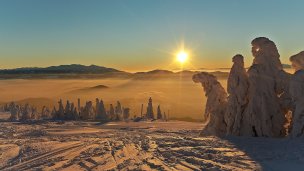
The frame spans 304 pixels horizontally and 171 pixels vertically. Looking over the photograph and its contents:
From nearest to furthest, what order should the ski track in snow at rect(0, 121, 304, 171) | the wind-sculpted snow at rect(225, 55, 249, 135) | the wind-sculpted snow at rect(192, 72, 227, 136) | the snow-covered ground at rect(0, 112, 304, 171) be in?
1. the snow-covered ground at rect(0, 112, 304, 171)
2. the ski track in snow at rect(0, 121, 304, 171)
3. the wind-sculpted snow at rect(225, 55, 249, 135)
4. the wind-sculpted snow at rect(192, 72, 227, 136)

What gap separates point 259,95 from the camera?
2945cm

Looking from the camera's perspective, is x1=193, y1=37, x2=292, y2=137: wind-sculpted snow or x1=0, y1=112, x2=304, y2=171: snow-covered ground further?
x1=193, y1=37, x2=292, y2=137: wind-sculpted snow

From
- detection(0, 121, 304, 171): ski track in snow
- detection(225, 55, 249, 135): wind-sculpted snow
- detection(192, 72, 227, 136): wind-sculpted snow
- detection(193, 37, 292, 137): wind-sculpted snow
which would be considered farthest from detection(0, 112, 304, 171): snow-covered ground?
detection(192, 72, 227, 136): wind-sculpted snow

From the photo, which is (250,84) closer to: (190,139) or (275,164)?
(190,139)

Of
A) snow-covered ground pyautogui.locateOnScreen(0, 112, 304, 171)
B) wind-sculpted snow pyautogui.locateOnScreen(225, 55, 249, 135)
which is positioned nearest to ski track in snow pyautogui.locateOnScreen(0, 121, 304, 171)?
snow-covered ground pyautogui.locateOnScreen(0, 112, 304, 171)

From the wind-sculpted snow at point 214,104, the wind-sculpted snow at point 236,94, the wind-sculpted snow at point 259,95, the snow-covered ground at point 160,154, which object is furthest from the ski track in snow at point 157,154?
the wind-sculpted snow at point 214,104

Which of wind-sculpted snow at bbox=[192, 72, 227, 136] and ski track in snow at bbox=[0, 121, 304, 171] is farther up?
wind-sculpted snow at bbox=[192, 72, 227, 136]

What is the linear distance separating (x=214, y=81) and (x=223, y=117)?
12.5 ft

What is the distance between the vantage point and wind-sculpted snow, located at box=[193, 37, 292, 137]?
2947 cm

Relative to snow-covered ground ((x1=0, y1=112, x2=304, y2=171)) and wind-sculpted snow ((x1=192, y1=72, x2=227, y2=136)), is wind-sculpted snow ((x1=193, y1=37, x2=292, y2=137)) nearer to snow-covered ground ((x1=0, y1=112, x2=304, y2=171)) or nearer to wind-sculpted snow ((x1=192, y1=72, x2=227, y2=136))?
wind-sculpted snow ((x1=192, y1=72, x2=227, y2=136))

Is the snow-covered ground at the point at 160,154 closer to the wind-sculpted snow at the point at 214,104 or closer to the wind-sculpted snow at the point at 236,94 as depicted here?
the wind-sculpted snow at the point at 236,94

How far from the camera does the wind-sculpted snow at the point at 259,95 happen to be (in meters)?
29.5

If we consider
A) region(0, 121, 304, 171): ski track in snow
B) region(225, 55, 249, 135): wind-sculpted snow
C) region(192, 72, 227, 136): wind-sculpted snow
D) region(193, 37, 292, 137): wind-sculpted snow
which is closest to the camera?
region(0, 121, 304, 171): ski track in snow

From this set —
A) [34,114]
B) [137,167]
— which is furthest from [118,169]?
[34,114]
